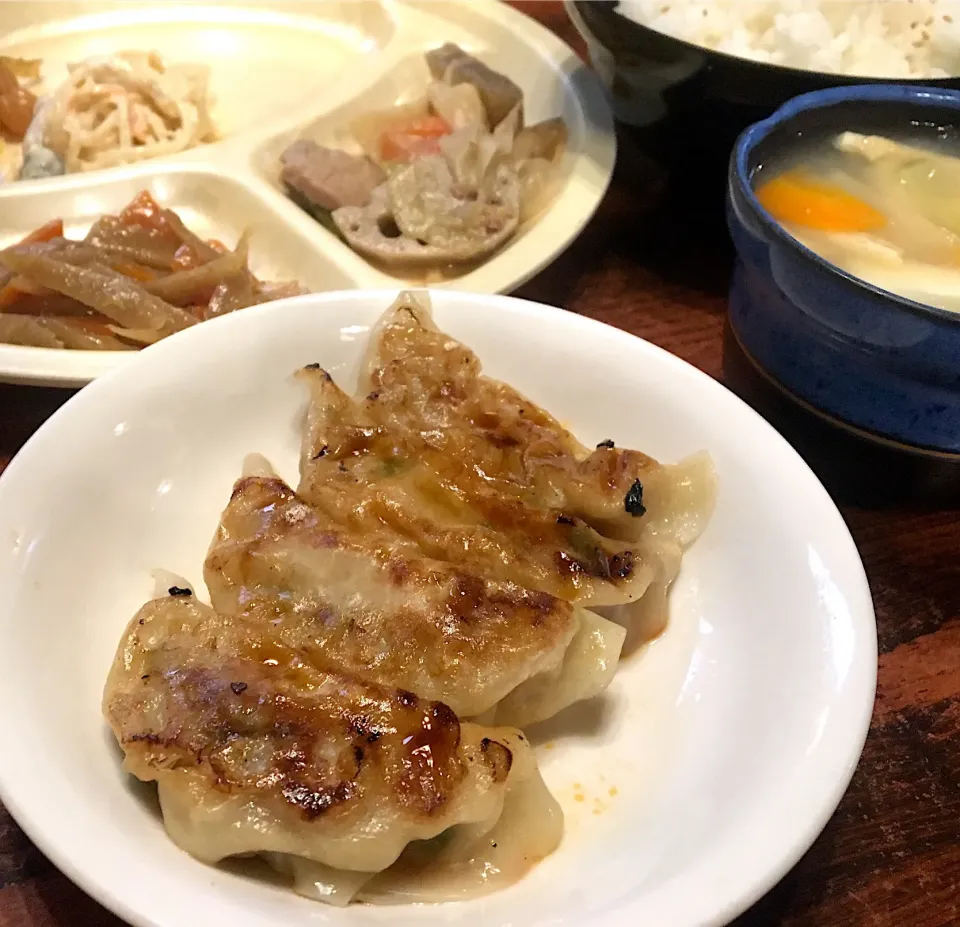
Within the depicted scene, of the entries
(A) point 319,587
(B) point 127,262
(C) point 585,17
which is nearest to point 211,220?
(B) point 127,262

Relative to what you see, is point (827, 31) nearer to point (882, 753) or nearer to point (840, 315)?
point (840, 315)

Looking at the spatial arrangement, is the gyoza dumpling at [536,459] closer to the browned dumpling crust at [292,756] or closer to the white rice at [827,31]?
the browned dumpling crust at [292,756]

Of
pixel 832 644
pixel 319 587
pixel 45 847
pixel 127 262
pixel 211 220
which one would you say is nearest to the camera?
pixel 45 847

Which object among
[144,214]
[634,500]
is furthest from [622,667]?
[144,214]

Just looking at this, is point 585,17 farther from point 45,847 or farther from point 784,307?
point 45,847

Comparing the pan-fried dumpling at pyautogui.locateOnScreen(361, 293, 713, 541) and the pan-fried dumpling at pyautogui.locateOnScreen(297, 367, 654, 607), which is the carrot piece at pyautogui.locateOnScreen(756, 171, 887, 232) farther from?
the pan-fried dumpling at pyautogui.locateOnScreen(297, 367, 654, 607)

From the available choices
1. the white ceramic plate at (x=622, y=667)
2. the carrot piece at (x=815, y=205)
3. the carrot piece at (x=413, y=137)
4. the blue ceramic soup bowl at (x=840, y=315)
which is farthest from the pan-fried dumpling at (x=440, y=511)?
the carrot piece at (x=413, y=137)

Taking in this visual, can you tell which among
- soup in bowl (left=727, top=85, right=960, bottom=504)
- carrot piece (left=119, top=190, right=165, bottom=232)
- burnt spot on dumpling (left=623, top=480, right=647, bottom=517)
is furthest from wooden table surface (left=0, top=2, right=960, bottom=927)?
carrot piece (left=119, top=190, right=165, bottom=232)
